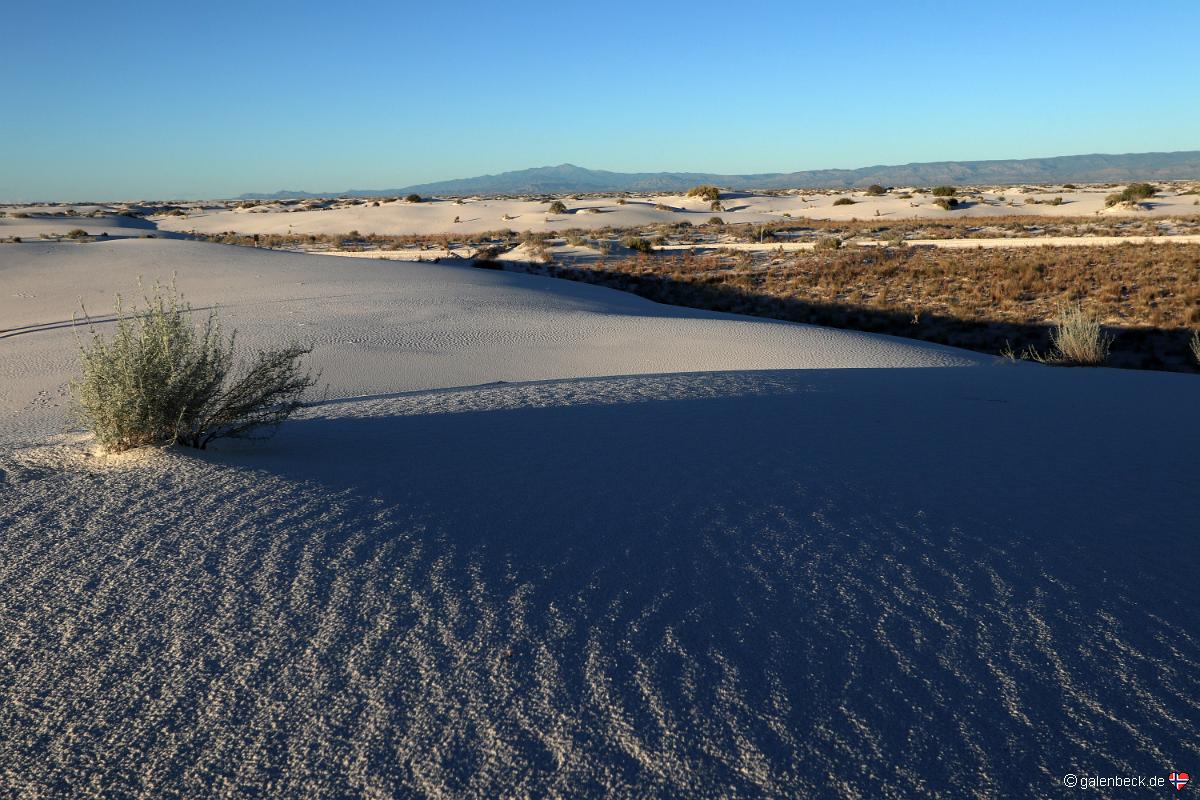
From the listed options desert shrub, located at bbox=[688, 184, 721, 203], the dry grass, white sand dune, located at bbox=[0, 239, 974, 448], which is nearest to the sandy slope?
desert shrub, located at bbox=[688, 184, 721, 203]

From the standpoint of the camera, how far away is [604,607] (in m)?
2.97

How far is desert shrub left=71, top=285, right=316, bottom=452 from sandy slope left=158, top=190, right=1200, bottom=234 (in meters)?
36.4

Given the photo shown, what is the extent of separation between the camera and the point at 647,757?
7.25 feet

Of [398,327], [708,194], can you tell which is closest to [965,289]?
[398,327]

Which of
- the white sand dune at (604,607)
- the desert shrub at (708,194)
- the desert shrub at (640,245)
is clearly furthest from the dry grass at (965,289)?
the desert shrub at (708,194)

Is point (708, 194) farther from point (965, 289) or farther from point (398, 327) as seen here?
point (398, 327)

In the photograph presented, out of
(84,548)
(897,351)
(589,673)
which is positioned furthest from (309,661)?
(897,351)

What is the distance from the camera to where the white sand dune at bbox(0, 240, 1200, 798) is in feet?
7.31

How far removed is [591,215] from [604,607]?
44055mm

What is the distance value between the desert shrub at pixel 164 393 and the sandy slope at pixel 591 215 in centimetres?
3641

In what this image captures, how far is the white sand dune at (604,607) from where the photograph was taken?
7.31ft

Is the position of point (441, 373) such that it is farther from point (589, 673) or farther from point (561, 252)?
point (561, 252)

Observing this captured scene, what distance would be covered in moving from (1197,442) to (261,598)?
18.8 feet

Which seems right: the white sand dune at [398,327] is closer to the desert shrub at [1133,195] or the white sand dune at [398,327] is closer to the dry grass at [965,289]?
the dry grass at [965,289]
